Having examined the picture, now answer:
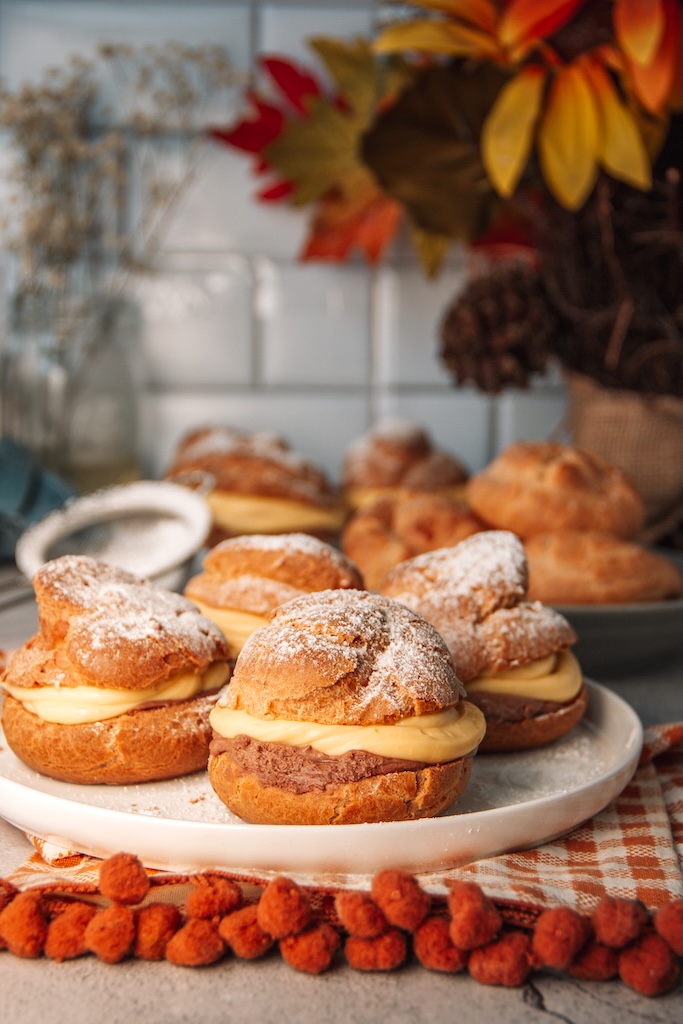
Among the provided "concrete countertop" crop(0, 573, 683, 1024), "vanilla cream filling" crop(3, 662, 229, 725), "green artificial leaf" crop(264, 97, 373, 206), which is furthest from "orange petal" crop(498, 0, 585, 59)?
"concrete countertop" crop(0, 573, 683, 1024)

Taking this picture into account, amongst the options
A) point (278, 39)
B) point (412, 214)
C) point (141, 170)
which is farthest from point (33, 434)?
point (278, 39)

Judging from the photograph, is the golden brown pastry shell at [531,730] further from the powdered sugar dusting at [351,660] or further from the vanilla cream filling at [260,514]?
the vanilla cream filling at [260,514]

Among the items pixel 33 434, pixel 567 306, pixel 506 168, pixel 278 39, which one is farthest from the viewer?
pixel 278 39

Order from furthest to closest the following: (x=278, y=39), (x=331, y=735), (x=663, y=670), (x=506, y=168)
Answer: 1. (x=278, y=39)
2. (x=506, y=168)
3. (x=663, y=670)
4. (x=331, y=735)

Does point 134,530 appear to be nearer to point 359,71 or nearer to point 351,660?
point 351,660

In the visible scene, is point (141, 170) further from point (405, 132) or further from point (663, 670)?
point (663, 670)

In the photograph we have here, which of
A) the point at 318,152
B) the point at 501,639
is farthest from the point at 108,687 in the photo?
the point at 318,152

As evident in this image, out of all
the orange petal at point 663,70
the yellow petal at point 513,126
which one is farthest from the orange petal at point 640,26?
the yellow petal at point 513,126

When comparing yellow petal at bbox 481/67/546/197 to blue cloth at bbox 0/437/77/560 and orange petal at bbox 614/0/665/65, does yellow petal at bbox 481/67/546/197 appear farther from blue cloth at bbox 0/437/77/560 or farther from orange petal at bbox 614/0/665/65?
blue cloth at bbox 0/437/77/560
